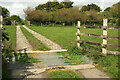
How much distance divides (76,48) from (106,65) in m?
2.45

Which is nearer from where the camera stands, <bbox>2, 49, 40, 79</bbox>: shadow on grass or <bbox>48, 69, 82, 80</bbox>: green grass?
<bbox>48, 69, 82, 80</bbox>: green grass

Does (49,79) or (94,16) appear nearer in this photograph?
(49,79)

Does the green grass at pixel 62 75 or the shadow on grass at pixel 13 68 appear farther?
the shadow on grass at pixel 13 68

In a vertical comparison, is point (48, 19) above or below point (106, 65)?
above

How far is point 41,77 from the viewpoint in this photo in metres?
3.34

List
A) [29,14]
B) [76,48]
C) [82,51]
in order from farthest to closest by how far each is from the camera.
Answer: [29,14] → [76,48] → [82,51]

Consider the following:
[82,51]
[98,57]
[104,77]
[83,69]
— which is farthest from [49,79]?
[82,51]

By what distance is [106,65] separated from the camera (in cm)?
420

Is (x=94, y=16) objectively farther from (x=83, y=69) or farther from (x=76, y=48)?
(x=83, y=69)

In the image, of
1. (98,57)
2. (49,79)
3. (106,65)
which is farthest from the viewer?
(98,57)

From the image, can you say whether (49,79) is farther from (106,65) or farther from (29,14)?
(29,14)

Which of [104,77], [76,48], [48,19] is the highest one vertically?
[48,19]

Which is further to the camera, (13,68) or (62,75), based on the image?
(13,68)

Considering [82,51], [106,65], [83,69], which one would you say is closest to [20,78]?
[83,69]
